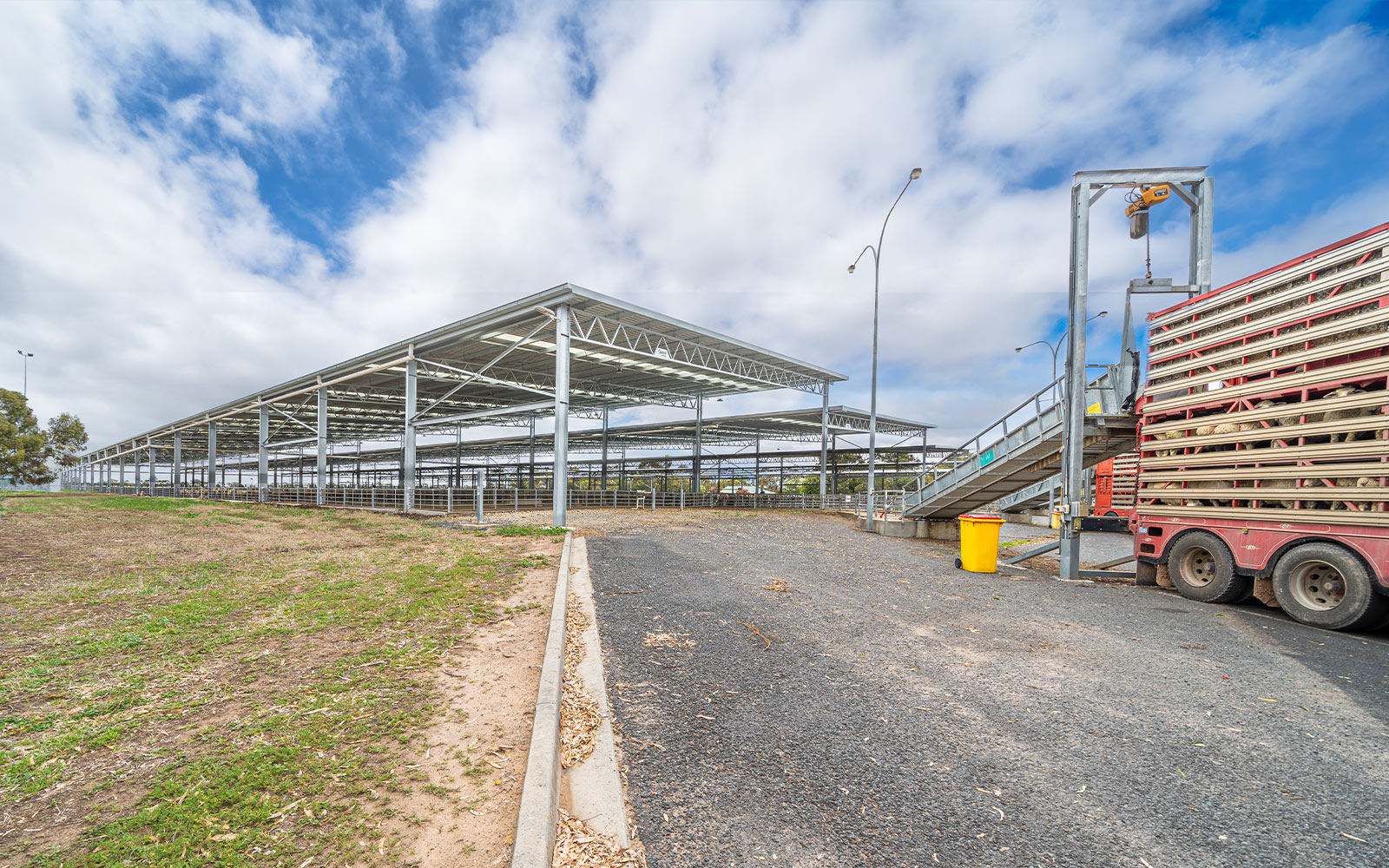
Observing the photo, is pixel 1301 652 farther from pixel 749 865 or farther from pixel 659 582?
pixel 659 582

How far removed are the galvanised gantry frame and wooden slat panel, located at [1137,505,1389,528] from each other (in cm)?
1318

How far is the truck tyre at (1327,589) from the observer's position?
597 centimetres

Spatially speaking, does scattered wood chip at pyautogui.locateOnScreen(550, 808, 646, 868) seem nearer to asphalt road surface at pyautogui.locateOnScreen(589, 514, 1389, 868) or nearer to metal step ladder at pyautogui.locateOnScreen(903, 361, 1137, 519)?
asphalt road surface at pyautogui.locateOnScreen(589, 514, 1389, 868)

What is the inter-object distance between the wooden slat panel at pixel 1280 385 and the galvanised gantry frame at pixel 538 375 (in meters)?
13.1

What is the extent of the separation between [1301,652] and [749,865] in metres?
6.61

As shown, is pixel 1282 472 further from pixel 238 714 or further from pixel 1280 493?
pixel 238 714

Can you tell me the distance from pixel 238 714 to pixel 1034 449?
528 inches

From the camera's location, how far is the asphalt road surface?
2.40 meters

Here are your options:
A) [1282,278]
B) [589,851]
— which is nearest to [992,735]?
[589,851]

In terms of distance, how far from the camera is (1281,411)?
6.98 meters

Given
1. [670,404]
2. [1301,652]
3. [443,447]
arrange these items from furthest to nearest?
[443,447], [670,404], [1301,652]

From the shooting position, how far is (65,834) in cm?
210

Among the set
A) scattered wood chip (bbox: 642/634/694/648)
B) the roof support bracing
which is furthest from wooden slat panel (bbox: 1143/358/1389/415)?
the roof support bracing

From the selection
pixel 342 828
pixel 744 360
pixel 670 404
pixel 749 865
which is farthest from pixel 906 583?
pixel 670 404
